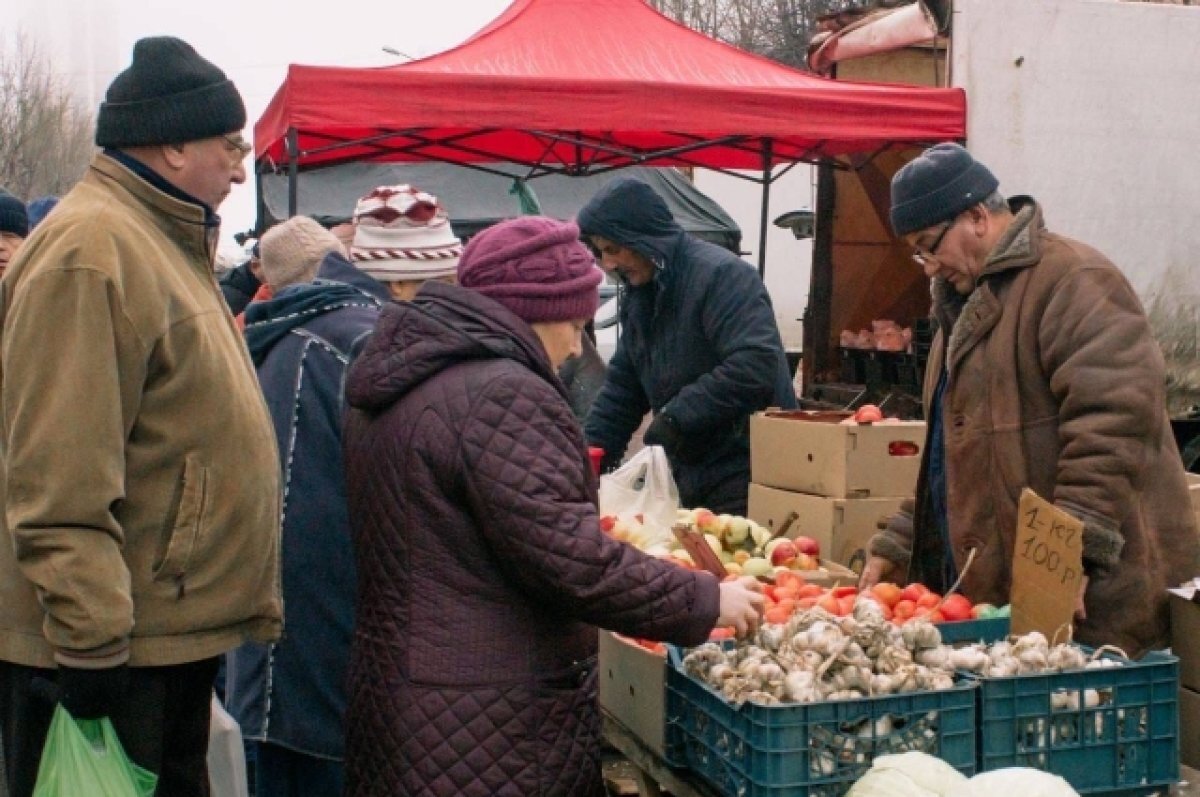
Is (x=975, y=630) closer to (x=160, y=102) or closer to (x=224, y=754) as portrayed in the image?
(x=224, y=754)

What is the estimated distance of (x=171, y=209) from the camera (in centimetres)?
284

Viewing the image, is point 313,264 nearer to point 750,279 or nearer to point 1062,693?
point 750,279

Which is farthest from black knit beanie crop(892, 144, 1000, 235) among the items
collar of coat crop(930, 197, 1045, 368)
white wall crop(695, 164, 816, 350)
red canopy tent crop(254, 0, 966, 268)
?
white wall crop(695, 164, 816, 350)

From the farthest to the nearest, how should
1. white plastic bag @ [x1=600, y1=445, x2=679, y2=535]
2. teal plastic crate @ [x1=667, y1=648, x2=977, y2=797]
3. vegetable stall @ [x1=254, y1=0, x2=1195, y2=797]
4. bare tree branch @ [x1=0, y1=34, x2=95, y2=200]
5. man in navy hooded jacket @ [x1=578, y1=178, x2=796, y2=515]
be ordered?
bare tree branch @ [x1=0, y1=34, x2=95, y2=200] < man in navy hooded jacket @ [x1=578, y1=178, x2=796, y2=515] < white plastic bag @ [x1=600, y1=445, x2=679, y2=535] < vegetable stall @ [x1=254, y1=0, x2=1195, y2=797] < teal plastic crate @ [x1=667, y1=648, x2=977, y2=797]

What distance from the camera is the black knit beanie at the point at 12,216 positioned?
227 inches

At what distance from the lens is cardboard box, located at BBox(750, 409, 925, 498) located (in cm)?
526

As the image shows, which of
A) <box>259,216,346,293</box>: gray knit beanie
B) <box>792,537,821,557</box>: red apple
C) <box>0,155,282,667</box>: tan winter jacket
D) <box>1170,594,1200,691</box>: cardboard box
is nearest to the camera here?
<box>0,155,282,667</box>: tan winter jacket

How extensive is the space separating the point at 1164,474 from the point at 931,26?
5873 millimetres

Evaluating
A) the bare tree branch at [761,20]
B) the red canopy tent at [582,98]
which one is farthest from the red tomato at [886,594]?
the bare tree branch at [761,20]

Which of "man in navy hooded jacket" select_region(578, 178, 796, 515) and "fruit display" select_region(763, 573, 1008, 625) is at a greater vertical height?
"man in navy hooded jacket" select_region(578, 178, 796, 515)

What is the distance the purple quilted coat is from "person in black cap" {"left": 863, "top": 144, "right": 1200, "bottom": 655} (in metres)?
1.25

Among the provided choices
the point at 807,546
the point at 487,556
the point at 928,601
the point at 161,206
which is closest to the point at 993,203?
the point at 928,601

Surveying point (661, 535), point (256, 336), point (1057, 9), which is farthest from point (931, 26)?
point (256, 336)

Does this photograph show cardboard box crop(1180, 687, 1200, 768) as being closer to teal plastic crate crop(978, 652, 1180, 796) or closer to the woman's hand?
teal plastic crate crop(978, 652, 1180, 796)
